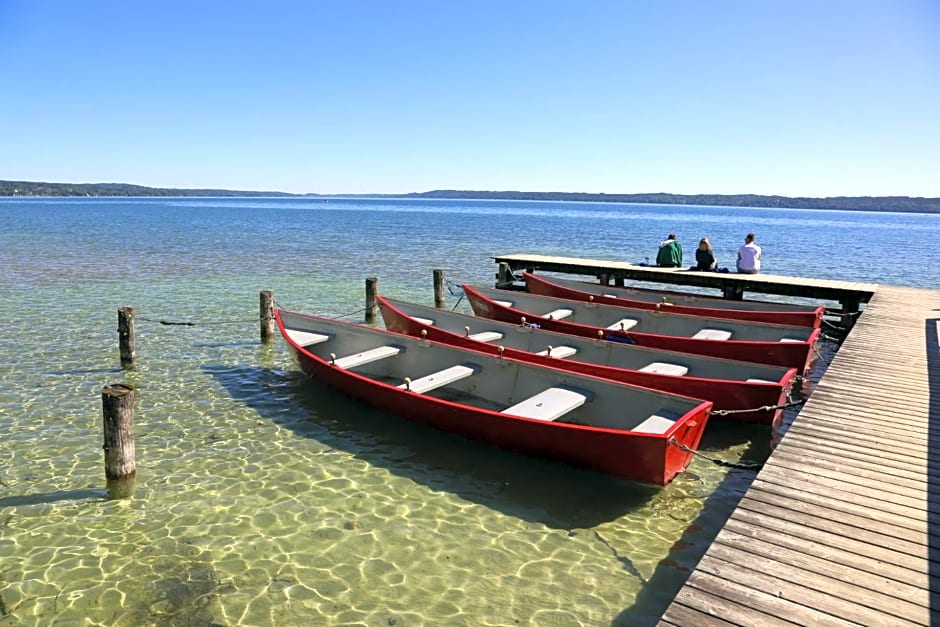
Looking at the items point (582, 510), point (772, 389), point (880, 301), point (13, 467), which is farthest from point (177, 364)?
point (880, 301)

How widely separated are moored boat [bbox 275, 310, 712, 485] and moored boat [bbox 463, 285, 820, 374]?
304 centimetres

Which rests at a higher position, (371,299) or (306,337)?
(371,299)

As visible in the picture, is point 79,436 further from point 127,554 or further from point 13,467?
point 127,554

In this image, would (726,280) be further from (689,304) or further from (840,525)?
(840,525)

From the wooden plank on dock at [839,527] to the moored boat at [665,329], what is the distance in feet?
9.99

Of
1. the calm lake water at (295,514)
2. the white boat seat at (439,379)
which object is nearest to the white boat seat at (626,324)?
the calm lake water at (295,514)

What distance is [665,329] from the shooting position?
1434cm

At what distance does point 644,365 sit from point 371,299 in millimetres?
9088

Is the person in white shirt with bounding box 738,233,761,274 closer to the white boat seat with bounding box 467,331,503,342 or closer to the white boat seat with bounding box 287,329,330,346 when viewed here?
the white boat seat with bounding box 467,331,503,342

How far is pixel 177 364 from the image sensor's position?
12781mm

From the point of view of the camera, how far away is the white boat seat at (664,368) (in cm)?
1022

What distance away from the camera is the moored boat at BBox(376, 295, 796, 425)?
921 centimetres

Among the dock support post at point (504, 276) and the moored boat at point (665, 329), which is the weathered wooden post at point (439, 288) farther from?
the moored boat at point (665, 329)

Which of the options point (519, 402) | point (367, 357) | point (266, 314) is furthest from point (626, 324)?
point (266, 314)
